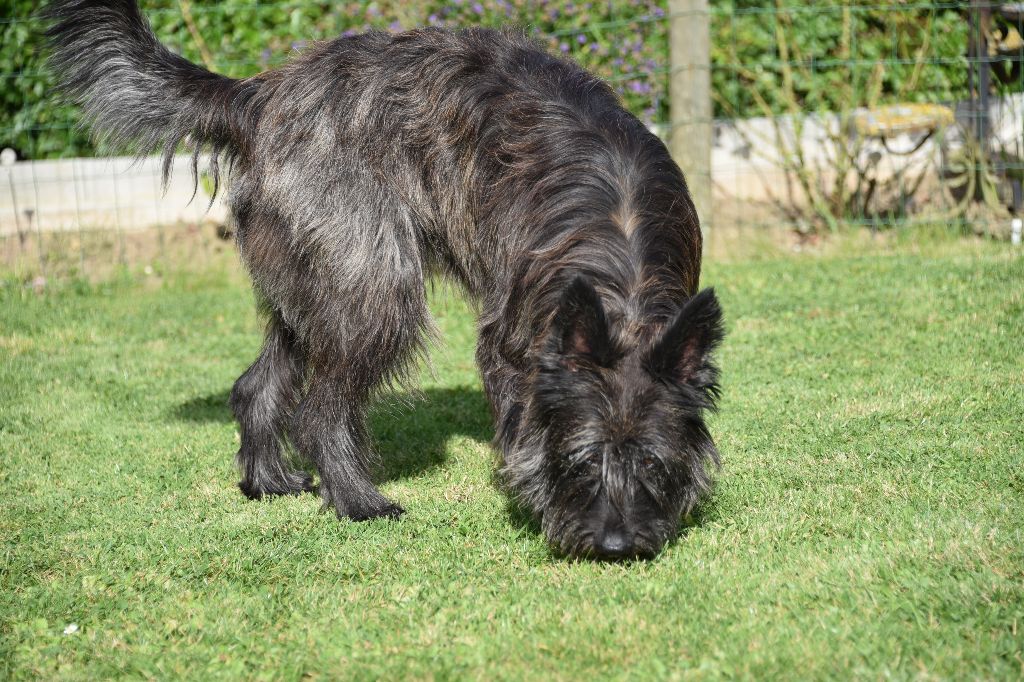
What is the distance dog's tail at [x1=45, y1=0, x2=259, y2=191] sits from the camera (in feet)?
14.5

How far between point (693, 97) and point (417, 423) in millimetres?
3998

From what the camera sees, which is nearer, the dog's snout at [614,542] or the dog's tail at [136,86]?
the dog's snout at [614,542]

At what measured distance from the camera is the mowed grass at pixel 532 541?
321 cm

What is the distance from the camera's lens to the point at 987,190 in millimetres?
8086

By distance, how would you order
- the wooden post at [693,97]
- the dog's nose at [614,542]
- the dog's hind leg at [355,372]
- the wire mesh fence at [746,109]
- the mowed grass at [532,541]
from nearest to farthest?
1. the mowed grass at [532,541]
2. the dog's nose at [614,542]
3. the dog's hind leg at [355,372]
4. the wooden post at [693,97]
5. the wire mesh fence at [746,109]

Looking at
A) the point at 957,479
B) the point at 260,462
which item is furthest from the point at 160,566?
the point at 957,479

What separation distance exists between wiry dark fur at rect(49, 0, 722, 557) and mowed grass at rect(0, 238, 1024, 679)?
1.04 feet

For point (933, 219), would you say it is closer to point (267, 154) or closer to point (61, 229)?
point (267, 154)

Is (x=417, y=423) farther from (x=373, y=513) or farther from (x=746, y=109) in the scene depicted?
(x=746, y=109)

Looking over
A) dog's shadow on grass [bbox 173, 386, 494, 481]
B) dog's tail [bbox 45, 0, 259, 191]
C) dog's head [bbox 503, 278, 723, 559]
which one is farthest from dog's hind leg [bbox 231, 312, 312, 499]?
dog's head [bbox 503, 278, 723, 559]

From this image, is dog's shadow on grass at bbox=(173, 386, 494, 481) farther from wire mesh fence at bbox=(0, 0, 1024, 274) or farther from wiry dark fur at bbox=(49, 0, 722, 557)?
wire mesh fence at bbox=(0, 0, 1024, 274)

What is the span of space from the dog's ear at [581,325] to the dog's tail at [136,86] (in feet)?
5.92

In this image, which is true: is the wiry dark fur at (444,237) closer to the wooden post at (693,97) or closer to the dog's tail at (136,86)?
the dog's tail at (136,86)

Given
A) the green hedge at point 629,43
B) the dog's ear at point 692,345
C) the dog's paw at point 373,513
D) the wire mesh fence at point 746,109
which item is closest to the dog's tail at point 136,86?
the dog's paw at point 373,513
